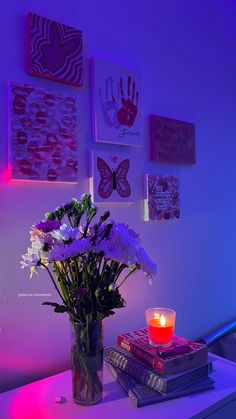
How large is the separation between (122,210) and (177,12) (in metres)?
0.91

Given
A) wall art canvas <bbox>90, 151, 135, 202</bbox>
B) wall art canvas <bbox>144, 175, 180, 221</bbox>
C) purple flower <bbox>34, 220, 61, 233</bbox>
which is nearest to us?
purple flower <bbox>34, 220, 61, 233</bbox>

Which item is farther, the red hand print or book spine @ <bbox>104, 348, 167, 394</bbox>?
the red hand print

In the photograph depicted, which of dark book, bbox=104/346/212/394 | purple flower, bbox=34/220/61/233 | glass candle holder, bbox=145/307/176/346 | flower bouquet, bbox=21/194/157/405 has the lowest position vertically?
dark book, bbox=104/346/212/394

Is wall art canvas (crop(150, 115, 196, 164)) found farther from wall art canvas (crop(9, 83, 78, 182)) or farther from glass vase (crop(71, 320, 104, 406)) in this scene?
glass vase (crop(71, 320, 104, 406))

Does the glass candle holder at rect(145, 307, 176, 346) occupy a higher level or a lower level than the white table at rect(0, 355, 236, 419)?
higher

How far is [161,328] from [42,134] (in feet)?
2.25

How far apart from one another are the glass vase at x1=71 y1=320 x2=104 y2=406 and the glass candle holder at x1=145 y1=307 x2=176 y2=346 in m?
0.22

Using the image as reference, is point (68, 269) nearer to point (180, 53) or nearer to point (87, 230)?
point (87, 230)

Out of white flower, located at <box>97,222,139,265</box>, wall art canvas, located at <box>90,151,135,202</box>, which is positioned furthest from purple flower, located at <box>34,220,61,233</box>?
wall art canvas, located at <box>90,151,135,202</box>

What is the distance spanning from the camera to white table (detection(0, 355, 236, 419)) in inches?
33.4

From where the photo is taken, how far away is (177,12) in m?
1.49

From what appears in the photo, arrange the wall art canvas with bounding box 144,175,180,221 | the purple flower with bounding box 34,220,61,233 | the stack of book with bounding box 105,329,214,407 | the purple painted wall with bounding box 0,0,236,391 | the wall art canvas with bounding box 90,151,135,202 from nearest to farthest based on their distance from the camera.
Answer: the purple flower with bounding box 34,220,61,233, the stack of book with bounding box 105,329,214,407, the purple painted wall with bounding box 0,0,236,391, the wall art canvas with bounding box 90,151,135,202, the wall art canvas with bounding box 144,175,180,221

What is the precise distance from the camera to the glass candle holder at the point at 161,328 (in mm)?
1048

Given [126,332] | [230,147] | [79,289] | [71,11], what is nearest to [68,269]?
[79,289]
